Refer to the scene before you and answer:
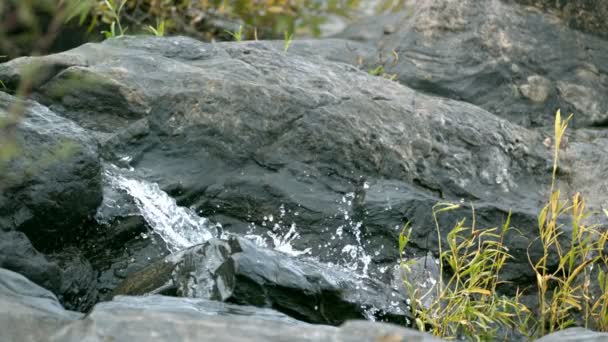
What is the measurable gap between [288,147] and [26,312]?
223cm

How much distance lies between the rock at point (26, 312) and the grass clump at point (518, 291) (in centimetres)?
160

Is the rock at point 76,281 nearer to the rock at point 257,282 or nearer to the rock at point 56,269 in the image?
the rock at point 56,269

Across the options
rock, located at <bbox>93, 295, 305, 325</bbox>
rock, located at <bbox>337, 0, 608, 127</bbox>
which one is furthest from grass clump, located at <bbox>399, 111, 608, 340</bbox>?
rock, located at <bbox>337, 0, 608, 127</bbox>

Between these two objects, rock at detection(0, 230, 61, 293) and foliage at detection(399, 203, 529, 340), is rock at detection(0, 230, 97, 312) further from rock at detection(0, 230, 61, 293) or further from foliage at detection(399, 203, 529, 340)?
foliage at detection(399, 203, 529, 340)

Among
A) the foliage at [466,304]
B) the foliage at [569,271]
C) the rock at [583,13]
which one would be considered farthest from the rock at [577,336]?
the rock at [583,13]

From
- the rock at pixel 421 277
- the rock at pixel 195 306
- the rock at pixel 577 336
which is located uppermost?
the rock at pixel 195 306

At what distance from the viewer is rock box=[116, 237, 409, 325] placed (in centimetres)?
358

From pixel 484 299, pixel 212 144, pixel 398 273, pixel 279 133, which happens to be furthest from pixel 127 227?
pixel 484 299

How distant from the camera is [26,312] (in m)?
2.76

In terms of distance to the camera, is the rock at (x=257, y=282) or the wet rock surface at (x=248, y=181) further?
the wet rock surface at (x=248, y=181)

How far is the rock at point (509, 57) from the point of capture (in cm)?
646

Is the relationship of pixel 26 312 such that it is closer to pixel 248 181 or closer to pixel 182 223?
pixel 182 223

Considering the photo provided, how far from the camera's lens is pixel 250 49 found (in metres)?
5.50

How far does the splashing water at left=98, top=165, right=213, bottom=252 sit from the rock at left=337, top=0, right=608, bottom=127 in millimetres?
2558
